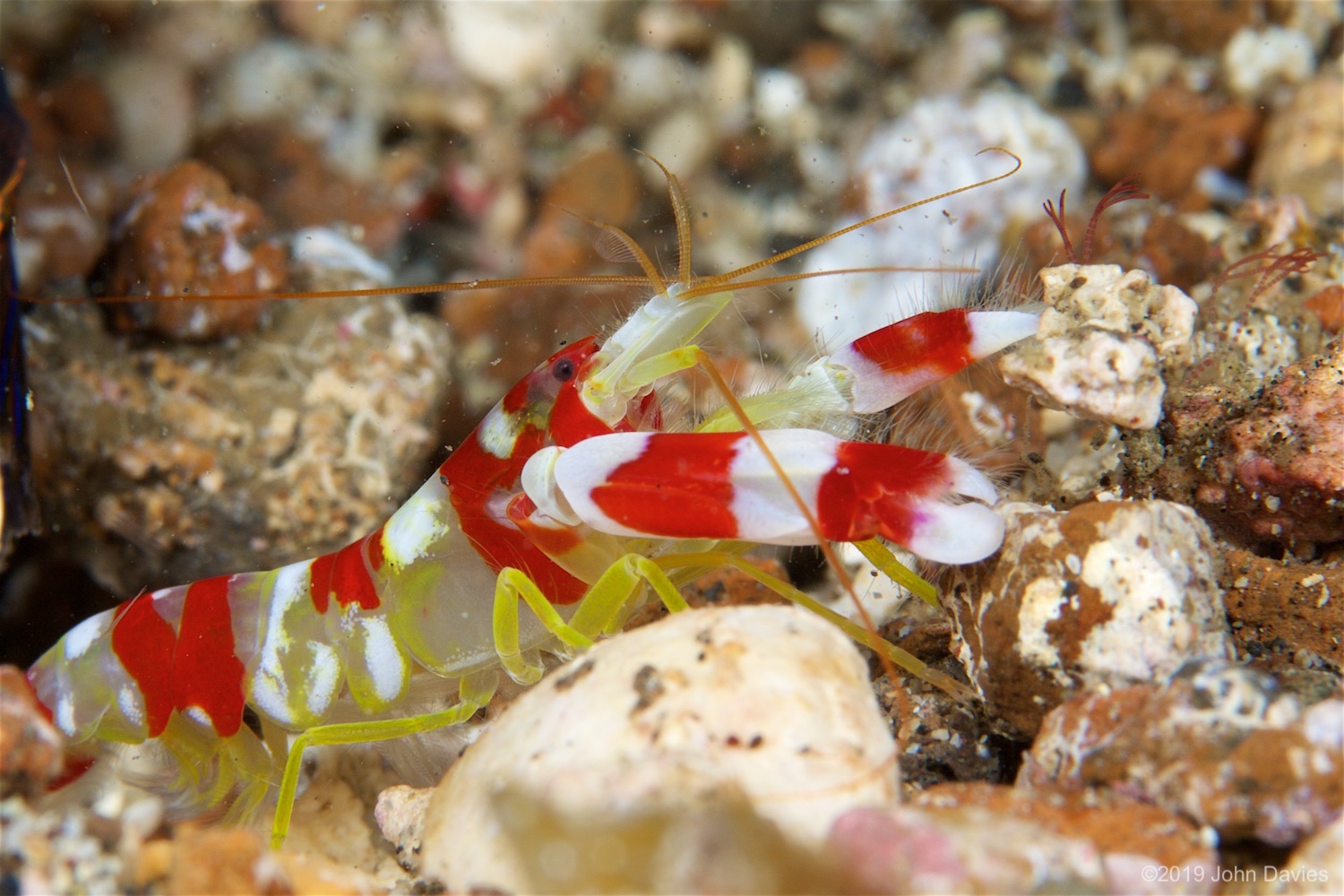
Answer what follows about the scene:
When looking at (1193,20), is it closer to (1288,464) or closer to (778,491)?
(1288,464)

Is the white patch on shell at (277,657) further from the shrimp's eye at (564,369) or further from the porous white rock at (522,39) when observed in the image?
the porous white rock at (522,39)

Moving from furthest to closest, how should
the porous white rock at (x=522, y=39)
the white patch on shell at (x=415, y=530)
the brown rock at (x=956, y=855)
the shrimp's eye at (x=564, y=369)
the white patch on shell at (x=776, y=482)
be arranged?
the porous white rock at (x=522, y=39), the white patch on shell at (x=415, y=530), the shrimp's eye at (x=564, y=369), the white patch on shell at (x=776, y=482), the brown rock at (x=956, y=855)

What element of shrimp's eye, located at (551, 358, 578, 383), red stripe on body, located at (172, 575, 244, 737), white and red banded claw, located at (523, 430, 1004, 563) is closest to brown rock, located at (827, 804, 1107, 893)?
white and red banded claw, located at (523, 430, 1004, 563)

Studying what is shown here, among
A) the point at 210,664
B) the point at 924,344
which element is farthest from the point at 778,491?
the point at 210,664

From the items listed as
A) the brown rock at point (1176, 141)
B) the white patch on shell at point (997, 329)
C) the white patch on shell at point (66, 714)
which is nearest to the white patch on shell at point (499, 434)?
the white patch on shell at point (997, 329)

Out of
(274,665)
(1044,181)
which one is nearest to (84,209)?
(274,665)
